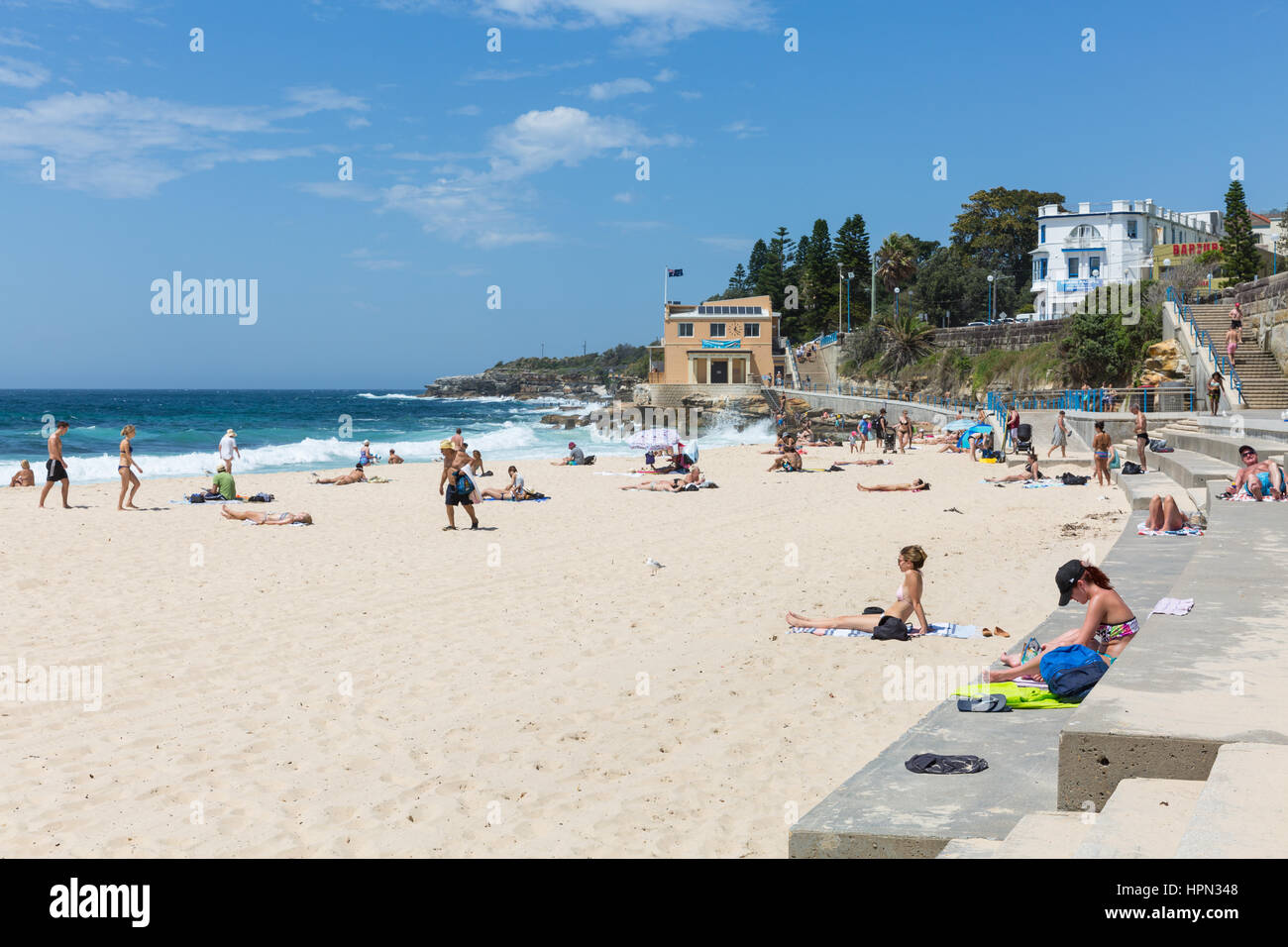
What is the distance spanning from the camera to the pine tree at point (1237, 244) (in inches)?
1596

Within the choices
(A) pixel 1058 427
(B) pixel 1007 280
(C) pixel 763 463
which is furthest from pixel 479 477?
(B) pixel 1007 280

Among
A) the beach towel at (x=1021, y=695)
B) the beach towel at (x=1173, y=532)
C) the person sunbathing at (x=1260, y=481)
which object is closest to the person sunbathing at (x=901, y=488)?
the person sunbathing at (x=1260, y=481)

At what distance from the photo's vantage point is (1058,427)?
80.3 ft

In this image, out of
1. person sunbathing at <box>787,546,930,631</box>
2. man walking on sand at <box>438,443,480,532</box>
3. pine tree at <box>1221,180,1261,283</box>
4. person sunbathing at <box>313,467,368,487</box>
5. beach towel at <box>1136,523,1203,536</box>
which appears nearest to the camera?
person sunbathing at <box>787,546,930,631</box>

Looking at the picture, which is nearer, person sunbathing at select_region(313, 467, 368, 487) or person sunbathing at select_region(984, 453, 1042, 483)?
person sunbathing at select_region(984, 453, 1042, 483)

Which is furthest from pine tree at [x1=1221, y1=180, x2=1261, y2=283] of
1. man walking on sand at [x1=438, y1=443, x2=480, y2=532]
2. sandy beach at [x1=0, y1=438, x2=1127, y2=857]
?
man walking on sand at [x1=438, y1=443, x2=480, y2=532]

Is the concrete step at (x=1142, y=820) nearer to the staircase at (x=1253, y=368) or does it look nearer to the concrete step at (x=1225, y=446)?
the concrete step at (x=1225, y=446)

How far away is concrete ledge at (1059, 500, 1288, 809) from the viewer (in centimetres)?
386

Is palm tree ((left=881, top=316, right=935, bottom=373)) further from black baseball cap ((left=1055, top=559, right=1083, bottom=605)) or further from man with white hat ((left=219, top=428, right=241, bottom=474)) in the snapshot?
black baseball cap ((left=1055, top=559, right=1083, bottom=605))

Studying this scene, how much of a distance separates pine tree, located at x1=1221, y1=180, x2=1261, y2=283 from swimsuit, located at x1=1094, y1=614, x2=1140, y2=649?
39.1 metres

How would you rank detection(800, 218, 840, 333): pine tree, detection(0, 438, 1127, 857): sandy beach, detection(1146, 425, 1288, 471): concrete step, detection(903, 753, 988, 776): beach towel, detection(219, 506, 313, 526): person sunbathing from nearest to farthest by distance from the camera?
detection(903, 753, 988, 776): beach towel
detection(0, 438, 1127, 857): sandy beach
detection(1146, 425, 1288, 471): concrete step
detection(219, 506, 313, 526): person sunbathing
detection(800, 218, 840, 333): pine tree

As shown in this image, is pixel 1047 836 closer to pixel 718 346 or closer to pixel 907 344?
pixel 907 344
